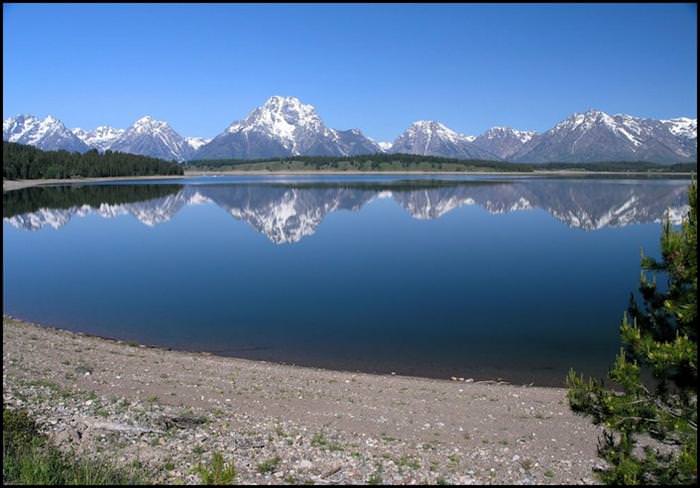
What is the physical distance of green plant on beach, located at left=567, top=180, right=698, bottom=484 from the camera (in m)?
8.02

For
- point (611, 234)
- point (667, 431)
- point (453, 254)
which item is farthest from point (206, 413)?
point (611, 234)

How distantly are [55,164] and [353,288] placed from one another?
157 meters

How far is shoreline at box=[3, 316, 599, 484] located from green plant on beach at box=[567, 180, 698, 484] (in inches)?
94.8

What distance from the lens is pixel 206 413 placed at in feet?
44.0

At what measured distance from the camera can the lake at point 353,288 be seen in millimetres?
20891

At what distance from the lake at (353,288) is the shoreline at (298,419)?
3103 millimetres

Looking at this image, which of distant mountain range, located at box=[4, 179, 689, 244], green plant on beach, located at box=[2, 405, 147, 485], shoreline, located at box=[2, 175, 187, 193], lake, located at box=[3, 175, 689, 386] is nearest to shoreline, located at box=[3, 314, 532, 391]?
lake, located at box=[3, 175, 689, 386]

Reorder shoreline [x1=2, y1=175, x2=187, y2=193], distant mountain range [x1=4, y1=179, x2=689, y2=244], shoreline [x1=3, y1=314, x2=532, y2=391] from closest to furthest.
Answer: shoreline [x1=3, y1=314, x2=532, y2=391]
distant mountain range [x1=4, y1=179, x2=689, y2=244]
shoreline [x1=2, y1=175, x2=187, y2=193]

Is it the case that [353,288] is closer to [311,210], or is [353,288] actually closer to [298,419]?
[298,419]

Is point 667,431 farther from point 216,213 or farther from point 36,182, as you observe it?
point 36,182

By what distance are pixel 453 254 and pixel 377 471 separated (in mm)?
31800

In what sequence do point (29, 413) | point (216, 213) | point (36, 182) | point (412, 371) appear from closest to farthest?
1. point (29, 413)
2. point (412, 371)
3. point (216, 213)
4. point (36, 182)

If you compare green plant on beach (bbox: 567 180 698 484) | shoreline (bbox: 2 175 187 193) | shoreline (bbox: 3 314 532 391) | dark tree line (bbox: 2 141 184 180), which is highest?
dark tree line (bbox: 2 141 184 180)

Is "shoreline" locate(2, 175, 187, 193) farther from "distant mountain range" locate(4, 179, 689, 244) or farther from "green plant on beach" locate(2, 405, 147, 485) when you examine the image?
"green plant on beach" locate(2, 405, 147, 485)
